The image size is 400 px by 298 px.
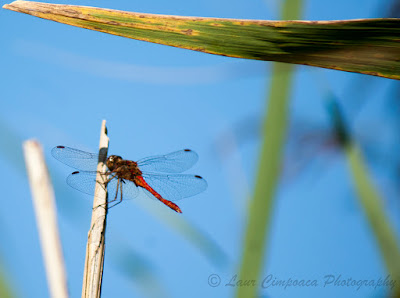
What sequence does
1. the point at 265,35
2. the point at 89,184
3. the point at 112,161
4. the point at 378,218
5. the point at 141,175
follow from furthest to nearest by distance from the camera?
Answer: the point at 141,175 → the point at 112,161 → the point at 89,184 → the point at 378,218 → the point at 265,35

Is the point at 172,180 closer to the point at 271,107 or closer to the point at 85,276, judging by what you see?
the point at 85,276

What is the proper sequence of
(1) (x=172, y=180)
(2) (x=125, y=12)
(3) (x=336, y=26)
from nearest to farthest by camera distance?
(3) (x=336, y=26) < (2) (x=125, y=12) < (1) (x=172, y=180)

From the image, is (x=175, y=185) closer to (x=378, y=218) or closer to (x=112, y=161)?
(x=112, y=161)

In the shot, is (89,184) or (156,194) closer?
(89,184)

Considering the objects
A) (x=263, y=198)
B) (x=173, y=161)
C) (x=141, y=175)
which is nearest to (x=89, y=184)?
(x=141, y=175)

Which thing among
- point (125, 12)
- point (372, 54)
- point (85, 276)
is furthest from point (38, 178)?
point (372, 54)

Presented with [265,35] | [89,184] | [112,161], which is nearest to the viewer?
[265,35]

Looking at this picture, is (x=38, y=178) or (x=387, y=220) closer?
(x=387, y=220)
